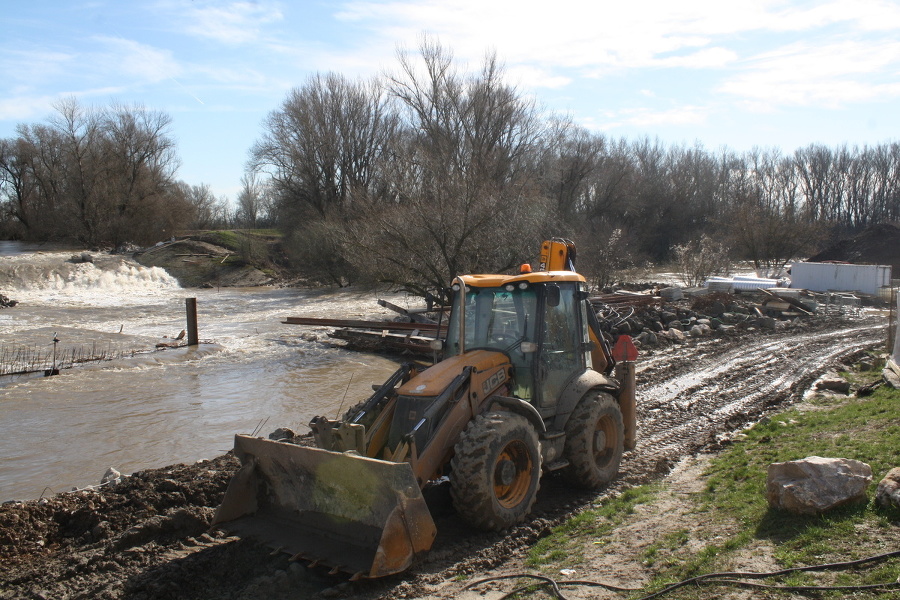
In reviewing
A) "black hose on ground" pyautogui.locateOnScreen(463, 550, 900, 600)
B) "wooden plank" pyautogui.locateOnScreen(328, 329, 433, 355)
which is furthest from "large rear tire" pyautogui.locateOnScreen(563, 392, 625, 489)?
"wooden plank" pyautogui.locateOnScreen(328, 329, 433, 355)

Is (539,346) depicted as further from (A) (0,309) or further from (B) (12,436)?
(A) (0,309)

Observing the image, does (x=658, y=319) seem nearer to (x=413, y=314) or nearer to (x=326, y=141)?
(x=413, y=314)

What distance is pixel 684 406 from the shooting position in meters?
10.8

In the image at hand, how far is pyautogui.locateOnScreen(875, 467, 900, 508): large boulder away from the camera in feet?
15.2

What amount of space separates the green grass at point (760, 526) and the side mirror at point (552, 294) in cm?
192

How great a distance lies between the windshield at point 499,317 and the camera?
629cm

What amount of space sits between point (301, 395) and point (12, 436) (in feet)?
16.7

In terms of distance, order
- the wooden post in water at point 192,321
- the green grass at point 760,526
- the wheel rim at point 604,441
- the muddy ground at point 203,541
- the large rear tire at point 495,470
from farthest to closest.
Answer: the wooden post in water at point 192,321 → the wheel rim at point 604,441 → the large rear tire at point 495,470 → the muddy ground at point 203,541 → the green grass at point 760,526

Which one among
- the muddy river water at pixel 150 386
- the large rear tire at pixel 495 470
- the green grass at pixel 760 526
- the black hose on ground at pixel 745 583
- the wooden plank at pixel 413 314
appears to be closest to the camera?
the black hose on ground at pixel 745 583

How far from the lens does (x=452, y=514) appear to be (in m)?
5.99

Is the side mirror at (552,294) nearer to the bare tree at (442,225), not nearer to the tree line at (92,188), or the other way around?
the bare tree at (442,225)

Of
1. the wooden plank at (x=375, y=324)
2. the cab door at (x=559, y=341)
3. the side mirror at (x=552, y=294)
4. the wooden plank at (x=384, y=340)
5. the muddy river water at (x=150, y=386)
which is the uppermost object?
the side mirror at (x=552, y=294)

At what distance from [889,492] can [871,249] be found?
56365mm

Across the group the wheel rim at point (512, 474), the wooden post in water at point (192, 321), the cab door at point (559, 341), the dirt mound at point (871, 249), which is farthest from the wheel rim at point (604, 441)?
the dirt mound at point (871, 249)
